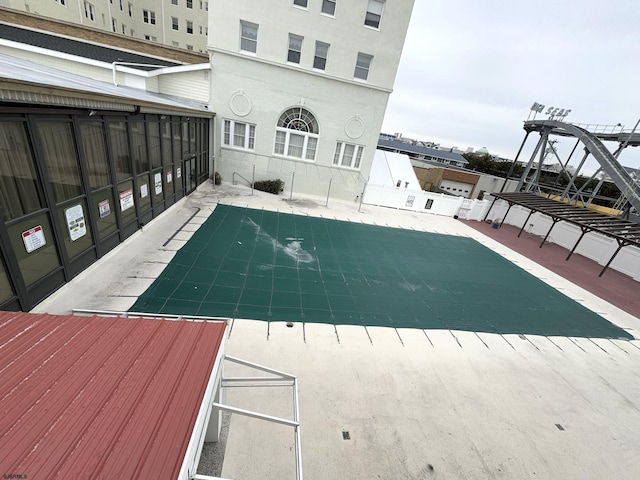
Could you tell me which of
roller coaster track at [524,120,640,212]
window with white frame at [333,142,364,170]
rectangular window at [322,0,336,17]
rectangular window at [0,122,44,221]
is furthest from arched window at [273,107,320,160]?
roller coaster track at [524,120,640,212]

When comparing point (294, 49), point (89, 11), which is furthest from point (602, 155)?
point (89, 11)

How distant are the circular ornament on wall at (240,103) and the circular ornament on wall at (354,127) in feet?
20.5

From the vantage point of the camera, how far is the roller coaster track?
18.5m

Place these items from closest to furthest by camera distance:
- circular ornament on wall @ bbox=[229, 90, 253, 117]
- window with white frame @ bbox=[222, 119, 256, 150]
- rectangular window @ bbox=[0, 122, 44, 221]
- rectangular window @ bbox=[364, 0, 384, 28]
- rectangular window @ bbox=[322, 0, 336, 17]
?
rectangular window @ bbox=[0, 122, 44, 221] < rectangular window @ bbox=[322, 0, 336, 17] < rectangular window @ bbox=[364, 0, 384, 28] < circular ornament on wall @ bbox=[229, 90, 253, 117] < window with white frame @ bbox=[222, 119, 256, 150]

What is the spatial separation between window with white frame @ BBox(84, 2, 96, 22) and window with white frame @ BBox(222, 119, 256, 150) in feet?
86.2

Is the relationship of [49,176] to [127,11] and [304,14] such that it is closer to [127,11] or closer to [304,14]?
[304,14]

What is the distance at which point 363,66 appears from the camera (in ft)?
55.8

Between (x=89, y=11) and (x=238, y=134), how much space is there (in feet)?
90.1

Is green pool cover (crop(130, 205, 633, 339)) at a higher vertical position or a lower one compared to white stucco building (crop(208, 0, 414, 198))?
lower

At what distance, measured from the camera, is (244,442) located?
4.17 meters

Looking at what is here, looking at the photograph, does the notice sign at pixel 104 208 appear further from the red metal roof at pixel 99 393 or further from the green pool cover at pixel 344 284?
the red metal roof at pixel 99 393

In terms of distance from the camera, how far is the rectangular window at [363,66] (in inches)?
661

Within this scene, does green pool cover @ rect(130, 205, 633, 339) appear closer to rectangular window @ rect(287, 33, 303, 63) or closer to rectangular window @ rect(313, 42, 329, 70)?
rectangular window @ rect(287, 33, 303, 63)

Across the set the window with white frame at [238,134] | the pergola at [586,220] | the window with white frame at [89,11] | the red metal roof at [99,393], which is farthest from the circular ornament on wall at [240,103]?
the window with white frame at [89,11]
